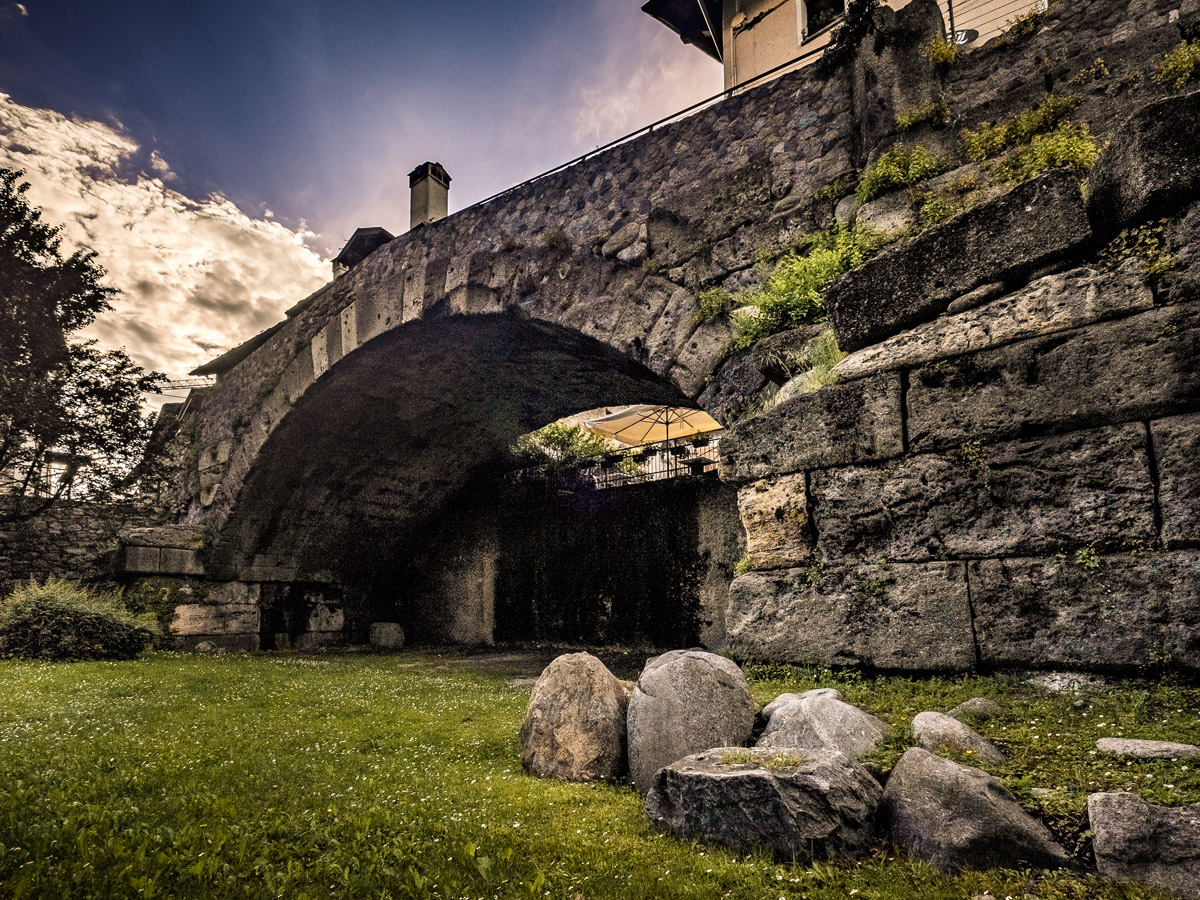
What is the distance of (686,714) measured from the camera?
3.02m

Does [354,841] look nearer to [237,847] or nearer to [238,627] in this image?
[237,847]

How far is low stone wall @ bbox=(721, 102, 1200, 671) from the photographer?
8.52ft

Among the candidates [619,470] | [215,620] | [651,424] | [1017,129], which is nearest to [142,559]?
[215,620]

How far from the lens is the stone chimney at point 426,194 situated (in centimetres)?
1038

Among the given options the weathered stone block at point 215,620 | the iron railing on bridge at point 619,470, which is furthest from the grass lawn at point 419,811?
the iron railing on bridge at point 619,470

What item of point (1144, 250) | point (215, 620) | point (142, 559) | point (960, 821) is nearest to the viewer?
point (960, 821)

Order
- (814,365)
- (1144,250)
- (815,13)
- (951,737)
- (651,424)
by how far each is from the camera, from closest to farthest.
→ (951,737) < (1144,250) < (814,365) < (815,13) < (651,424)

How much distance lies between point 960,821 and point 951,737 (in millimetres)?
435

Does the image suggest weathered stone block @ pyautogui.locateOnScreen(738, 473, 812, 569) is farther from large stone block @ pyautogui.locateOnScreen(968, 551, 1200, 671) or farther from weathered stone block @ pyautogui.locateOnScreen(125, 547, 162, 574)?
weathered stone block @ pyautogui.locateOnScreen(125, 547, 162, 574)

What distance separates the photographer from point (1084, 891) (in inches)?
68.0

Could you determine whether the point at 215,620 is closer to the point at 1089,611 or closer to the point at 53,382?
the point at 53,382

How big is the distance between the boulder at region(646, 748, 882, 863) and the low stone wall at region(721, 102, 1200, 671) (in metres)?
1.08

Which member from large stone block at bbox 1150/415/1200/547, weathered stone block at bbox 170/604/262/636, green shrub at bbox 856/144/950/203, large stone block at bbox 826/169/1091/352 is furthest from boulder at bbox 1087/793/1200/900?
weathered stone block at bbox 170/604/262/636

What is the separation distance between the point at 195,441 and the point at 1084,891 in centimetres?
1371
